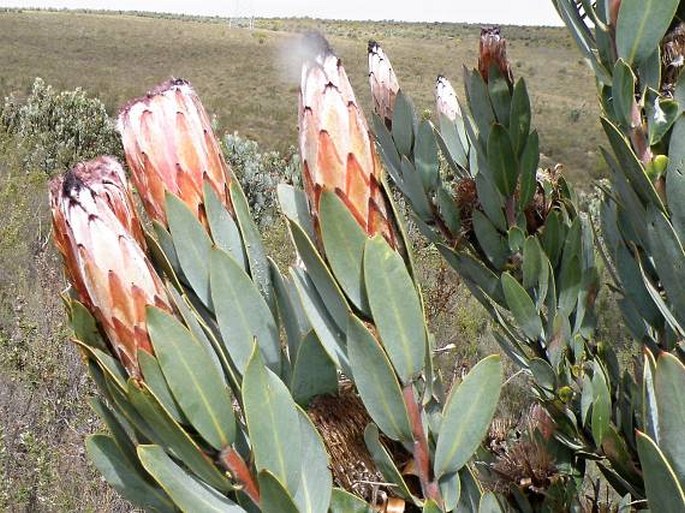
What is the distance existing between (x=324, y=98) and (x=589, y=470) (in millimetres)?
→ 3235

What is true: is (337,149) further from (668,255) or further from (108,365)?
(668,255)

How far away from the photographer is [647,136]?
3.04 ft

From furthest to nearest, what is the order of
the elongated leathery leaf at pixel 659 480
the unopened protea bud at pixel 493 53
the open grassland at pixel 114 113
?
the open grassland at pixel 114 113, the unopened protea bud at pixel 493 53, the elongated leathery leaf at pixel 659 480

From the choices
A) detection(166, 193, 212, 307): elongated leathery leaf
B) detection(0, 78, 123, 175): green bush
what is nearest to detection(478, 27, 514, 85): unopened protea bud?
detection(166, 193, 212, 307): elongated leathery leaf

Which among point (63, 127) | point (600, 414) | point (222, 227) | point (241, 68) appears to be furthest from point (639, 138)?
point (241, 68)

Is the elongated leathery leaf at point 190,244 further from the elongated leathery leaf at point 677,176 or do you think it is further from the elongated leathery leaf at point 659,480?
the elongated leathery leaf at point 677,176

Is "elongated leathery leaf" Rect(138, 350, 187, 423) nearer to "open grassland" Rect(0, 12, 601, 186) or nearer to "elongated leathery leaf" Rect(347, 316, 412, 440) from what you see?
"elongated leathery leaf" Rect(347, 316, 412, 440)

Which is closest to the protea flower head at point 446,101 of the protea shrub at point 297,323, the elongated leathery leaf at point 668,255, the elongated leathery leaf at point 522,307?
the elongated leathery leaf at point 522,307

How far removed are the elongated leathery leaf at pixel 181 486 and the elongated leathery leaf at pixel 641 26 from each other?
71cm

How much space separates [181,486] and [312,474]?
0.38ft

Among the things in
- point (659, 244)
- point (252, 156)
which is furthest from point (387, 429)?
point (252, 156)

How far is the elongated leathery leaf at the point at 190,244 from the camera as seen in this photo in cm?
68

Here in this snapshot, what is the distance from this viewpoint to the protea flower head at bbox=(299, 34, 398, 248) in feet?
2.13

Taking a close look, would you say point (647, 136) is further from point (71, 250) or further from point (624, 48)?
point (71, 250)
